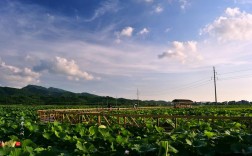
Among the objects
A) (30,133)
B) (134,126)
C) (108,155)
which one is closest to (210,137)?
(108,155)

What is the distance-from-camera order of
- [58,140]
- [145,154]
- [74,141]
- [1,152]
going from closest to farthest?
[1,152] < [145,154] < [74,141] < [58,140]

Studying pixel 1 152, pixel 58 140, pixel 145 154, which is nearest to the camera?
pixel 1 152

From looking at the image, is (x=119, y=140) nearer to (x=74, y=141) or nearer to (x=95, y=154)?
(x=95, y=154)

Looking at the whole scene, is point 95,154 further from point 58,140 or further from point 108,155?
point 58,140

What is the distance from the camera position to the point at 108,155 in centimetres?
589

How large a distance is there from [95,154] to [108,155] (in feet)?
0.73

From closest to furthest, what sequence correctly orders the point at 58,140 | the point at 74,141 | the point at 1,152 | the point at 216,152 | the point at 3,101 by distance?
the point at 1,152 < the point at 216,152 < the point at 74,141 < the point at 58,140 < the point at 3,101

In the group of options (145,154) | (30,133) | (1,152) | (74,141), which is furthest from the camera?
(30,133)

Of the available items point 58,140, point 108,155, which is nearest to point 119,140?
point 108,155

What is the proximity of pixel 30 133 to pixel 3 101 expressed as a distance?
400 feet

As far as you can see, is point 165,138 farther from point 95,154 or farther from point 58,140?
point 58,140

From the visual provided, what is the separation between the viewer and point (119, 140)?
6.34 m

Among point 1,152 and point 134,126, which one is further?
point 134,126

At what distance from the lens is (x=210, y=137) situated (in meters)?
6.64
